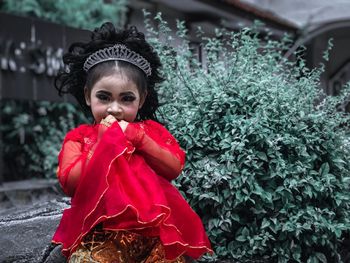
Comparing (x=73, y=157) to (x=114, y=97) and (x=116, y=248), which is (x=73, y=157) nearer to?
(x=114, y=97)

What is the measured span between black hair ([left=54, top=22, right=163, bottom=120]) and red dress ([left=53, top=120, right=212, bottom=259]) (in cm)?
27

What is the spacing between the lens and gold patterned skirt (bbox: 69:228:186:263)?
2.55 metres

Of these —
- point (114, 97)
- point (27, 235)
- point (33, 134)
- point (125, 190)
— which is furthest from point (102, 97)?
point (33, 134)

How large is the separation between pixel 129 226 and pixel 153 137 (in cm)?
52

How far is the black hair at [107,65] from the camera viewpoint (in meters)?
2.75

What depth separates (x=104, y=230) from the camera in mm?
2582

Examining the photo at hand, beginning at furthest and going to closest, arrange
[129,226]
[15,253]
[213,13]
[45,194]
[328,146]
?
[213,13], [45,194], [328,146], [15,253], [129,226]

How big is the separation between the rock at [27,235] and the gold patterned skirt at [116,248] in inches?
26.9

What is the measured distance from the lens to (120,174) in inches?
101

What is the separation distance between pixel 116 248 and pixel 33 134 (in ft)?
19.8

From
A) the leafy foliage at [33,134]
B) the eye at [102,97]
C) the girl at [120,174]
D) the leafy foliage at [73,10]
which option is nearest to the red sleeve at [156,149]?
the girl at [120,174]

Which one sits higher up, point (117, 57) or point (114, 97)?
point (117, 57)

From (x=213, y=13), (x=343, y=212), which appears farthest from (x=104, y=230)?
(x=213, y=13)

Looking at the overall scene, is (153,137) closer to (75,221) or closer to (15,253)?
(75,221)
